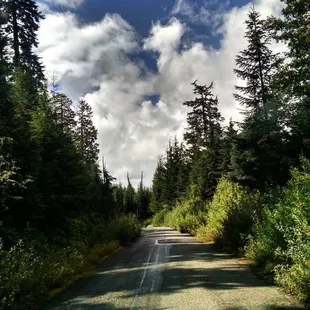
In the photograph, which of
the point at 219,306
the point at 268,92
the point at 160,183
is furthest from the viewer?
the point at 160,183

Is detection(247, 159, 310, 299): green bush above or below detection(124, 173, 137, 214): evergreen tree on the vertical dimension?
below

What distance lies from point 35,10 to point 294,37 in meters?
20.2

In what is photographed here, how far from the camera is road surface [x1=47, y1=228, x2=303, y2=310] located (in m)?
7.39

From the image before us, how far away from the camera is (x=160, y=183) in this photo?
260 feet

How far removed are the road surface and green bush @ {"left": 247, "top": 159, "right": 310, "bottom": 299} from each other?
1.29ft

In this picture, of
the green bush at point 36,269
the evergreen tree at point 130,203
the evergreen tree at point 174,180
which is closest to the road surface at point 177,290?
the green bush at point 36,269

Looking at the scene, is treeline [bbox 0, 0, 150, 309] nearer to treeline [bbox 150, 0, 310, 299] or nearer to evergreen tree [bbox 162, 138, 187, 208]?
treeline [bbox 150, 0, 310, 299]

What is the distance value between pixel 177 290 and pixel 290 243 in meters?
2.87

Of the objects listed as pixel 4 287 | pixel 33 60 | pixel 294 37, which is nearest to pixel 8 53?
pixel 33 60

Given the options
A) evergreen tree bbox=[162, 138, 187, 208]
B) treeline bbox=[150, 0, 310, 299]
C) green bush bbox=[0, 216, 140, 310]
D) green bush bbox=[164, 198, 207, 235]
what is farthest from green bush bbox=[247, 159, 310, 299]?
evergreen tree bbox=[162, 138, 187, 208]

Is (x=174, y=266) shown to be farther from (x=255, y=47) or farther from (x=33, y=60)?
(x=33, y=60)

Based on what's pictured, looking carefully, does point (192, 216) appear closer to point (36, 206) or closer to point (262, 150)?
point (262, 150)

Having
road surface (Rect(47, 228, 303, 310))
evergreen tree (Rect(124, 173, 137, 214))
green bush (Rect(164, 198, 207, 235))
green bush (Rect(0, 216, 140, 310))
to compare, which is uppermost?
evergreen tree (Rect(124, 173, 137, 214))

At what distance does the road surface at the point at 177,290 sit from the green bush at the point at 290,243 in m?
0.39
